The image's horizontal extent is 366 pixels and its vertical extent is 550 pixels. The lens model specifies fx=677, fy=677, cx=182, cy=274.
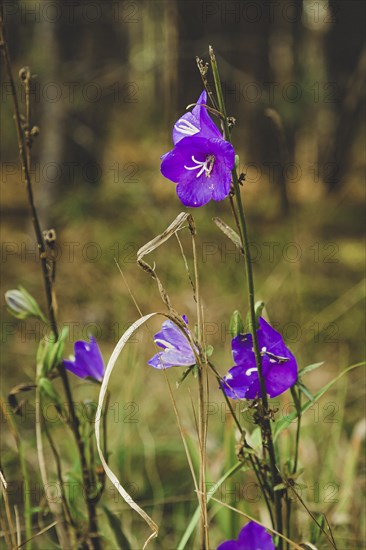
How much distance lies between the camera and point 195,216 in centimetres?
363

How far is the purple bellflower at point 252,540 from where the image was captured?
95 cm

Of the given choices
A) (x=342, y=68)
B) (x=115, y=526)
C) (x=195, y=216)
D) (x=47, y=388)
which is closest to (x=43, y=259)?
(x=47, y=388)

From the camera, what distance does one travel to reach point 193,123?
757mm

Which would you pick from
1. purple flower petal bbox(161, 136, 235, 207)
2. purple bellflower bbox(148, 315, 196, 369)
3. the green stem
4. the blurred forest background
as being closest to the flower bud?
the green stem

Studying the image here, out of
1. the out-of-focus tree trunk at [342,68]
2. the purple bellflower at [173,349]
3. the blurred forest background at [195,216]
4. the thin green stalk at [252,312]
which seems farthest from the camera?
the out-of-focus tree trunk at [342,68]

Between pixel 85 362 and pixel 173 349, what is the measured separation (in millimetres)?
249

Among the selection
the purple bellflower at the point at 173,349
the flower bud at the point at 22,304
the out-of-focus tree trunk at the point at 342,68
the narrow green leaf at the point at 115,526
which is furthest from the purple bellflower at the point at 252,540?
the out-of-focus tree trunk at the point at 342,68

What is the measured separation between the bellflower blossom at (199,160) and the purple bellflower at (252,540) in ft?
1.62

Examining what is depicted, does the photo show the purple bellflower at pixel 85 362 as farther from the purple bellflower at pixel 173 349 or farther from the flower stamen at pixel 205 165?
the flower stamen at pixel 205 165

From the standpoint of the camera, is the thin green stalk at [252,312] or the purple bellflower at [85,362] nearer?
the thin green stalk at [252,312]

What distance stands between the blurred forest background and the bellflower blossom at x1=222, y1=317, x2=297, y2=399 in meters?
0.52

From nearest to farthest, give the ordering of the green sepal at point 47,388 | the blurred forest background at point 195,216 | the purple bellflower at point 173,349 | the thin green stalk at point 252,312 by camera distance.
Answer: the thin green stalk at point 252,312 < the purple bellflower at point 173,349 < the green sepal at point 47,388 < the blurred forest background at point 195,216

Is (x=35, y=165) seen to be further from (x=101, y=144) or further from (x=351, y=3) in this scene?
(x=351, y=3)

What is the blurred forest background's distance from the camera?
181cm
